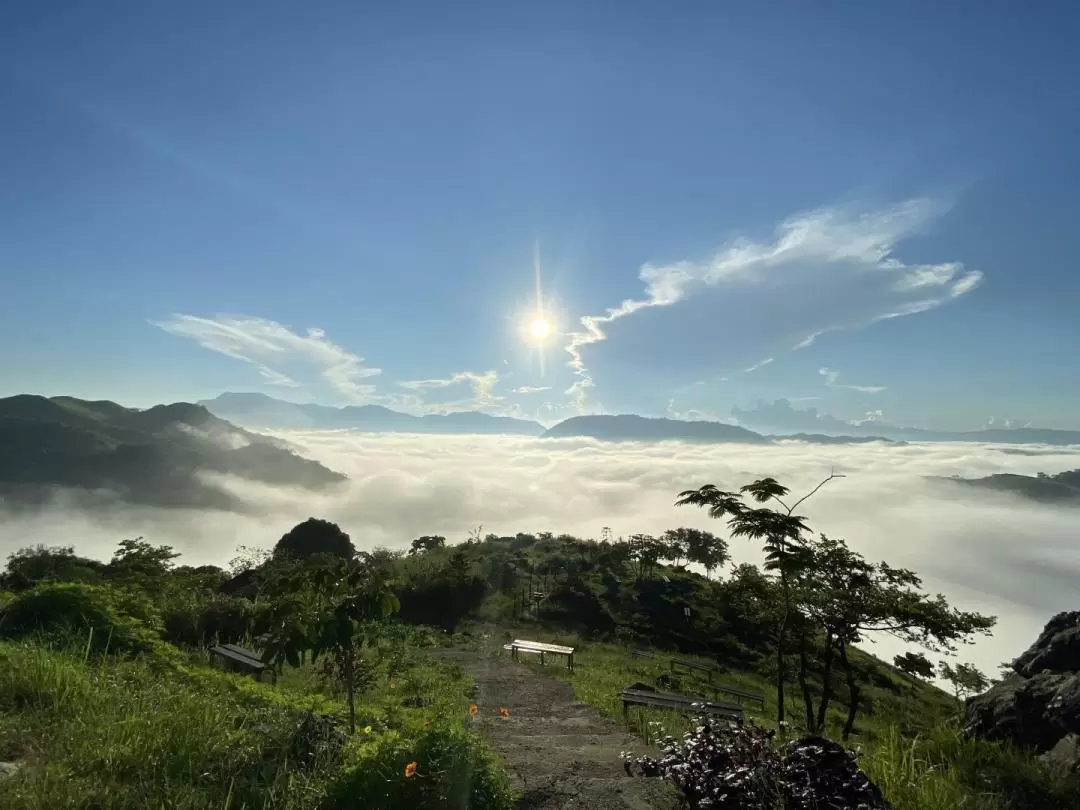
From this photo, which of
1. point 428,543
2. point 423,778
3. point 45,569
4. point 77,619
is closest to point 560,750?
point 423,778

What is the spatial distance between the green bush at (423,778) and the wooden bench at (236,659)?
31.0 ft

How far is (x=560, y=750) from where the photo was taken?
332 inches

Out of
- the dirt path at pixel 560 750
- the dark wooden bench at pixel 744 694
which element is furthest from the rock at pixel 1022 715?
the dark wooden bench at pixel 744 694

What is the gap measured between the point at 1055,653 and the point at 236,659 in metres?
15.8

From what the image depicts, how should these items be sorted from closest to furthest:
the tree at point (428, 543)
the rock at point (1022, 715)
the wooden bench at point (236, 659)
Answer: the rock at point (1022, 715), the wooden bench at point (236, 659), the tree at point (428, 543)

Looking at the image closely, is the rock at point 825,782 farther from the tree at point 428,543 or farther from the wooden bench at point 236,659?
the tree at point 428,543

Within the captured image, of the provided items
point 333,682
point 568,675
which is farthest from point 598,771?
point 568,675

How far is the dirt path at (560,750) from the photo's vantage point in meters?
6.15

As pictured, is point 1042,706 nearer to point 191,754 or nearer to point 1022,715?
point 1022,715

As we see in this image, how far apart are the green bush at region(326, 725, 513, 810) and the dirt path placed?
1.15 meters

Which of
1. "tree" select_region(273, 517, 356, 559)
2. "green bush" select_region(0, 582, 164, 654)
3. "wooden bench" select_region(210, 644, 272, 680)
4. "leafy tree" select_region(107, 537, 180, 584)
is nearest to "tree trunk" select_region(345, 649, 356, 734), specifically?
"green bush" select_region(0, 582, 164, 654)

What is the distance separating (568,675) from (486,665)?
3.41 meters

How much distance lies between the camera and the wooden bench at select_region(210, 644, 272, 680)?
13197mm

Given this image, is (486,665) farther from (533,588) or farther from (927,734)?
(533,588)
